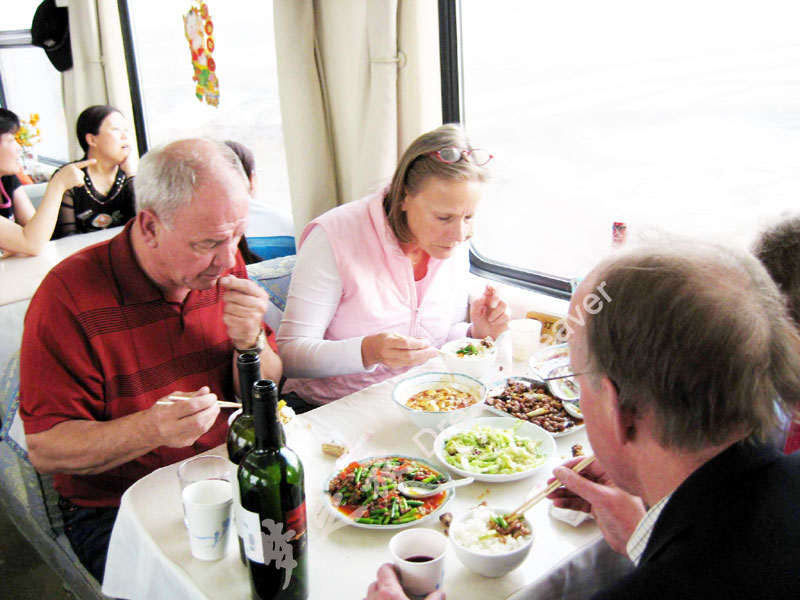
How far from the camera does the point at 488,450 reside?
149 centimetres

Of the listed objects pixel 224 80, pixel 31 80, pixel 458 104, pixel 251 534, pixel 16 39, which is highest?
pixel 16 39

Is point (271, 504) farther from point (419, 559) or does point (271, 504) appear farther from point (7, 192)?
point (7, 192)

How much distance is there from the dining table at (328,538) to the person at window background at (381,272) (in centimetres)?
43

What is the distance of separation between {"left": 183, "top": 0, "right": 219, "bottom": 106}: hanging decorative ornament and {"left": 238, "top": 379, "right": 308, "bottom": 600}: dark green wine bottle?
13.4 ft

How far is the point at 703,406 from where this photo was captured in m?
0.89

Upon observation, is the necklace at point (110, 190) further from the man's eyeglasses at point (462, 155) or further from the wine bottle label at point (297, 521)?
Result: the wine bottle label at point (297, 521)

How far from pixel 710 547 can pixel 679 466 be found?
0.13 meters

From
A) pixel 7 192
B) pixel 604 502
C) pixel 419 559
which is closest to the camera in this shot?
pixel 419 559

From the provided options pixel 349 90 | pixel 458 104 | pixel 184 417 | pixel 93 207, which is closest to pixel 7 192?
pixel 93 207

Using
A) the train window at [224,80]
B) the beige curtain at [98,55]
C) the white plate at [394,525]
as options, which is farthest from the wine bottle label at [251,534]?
the beige curtain at [98,55]

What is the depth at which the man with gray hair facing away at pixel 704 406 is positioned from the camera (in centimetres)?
83

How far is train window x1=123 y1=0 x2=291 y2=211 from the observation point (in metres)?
4.19

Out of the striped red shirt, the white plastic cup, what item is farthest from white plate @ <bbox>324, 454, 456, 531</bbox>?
the white plastic cup

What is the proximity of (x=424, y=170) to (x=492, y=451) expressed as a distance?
991 millimetres
